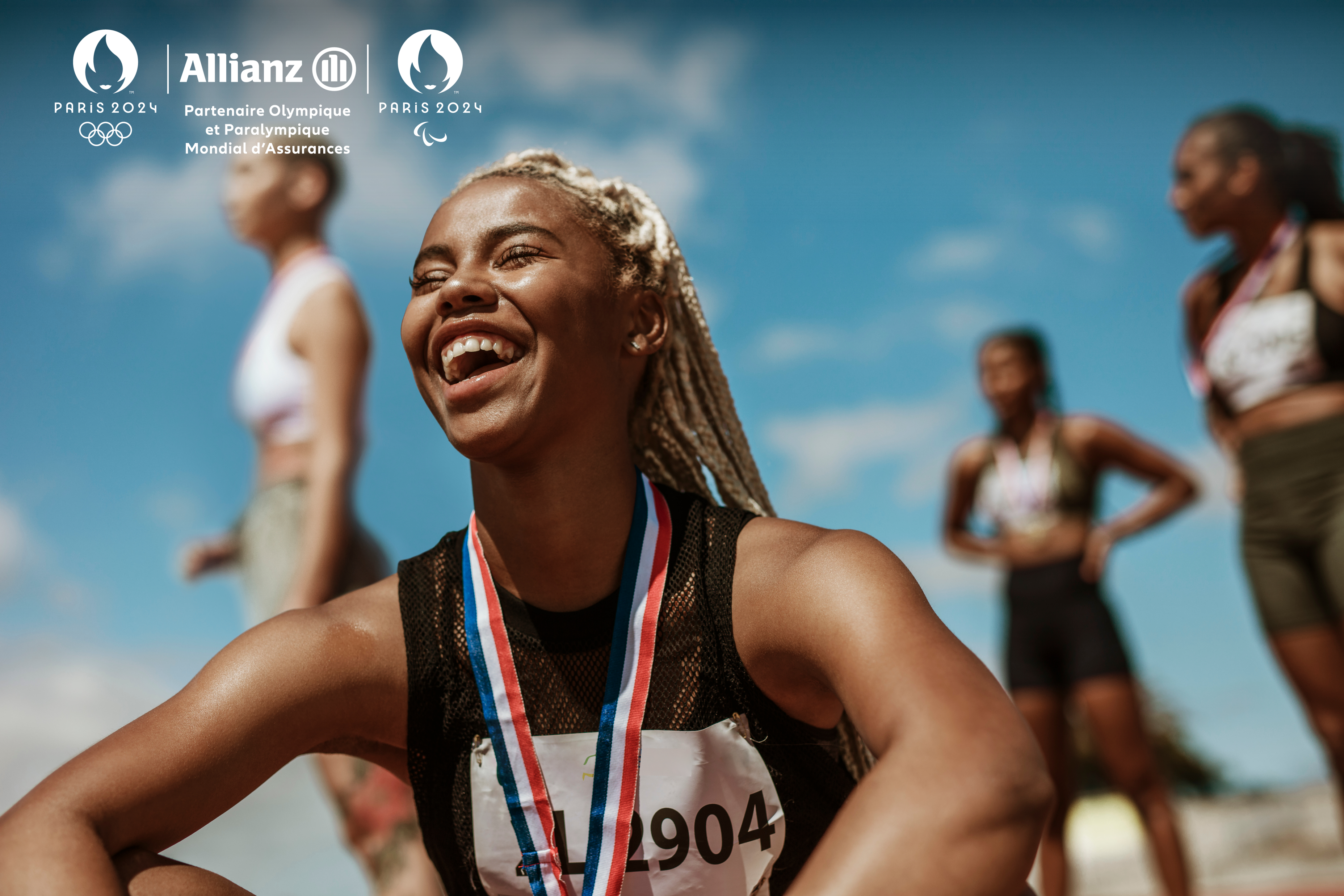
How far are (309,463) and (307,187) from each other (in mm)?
1078

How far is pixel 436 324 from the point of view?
1885 millimetres

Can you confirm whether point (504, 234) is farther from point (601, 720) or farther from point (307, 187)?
point (307, 187)

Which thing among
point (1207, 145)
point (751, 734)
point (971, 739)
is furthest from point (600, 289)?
point (1207, 145)

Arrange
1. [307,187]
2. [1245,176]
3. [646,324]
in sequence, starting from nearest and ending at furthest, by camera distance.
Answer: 1. [646,324]
2. [307,187]
3. [1245,176]

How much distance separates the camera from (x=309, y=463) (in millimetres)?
3436

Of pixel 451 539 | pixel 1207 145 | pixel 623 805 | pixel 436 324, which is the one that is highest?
pixel 1207 145

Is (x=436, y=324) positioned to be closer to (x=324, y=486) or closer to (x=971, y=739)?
(x=971, y=739)

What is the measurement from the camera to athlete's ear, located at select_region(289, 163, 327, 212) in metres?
3.86

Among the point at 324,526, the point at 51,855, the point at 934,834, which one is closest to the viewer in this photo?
the point at 934,834

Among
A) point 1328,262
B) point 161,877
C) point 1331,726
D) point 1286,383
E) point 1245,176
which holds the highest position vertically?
point 1245,176

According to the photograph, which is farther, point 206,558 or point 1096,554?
point 1096,554

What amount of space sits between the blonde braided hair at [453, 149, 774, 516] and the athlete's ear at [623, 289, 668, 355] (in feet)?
0.06

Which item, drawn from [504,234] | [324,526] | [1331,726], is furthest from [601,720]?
[1331,726]

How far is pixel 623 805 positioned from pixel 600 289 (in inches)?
34.5
